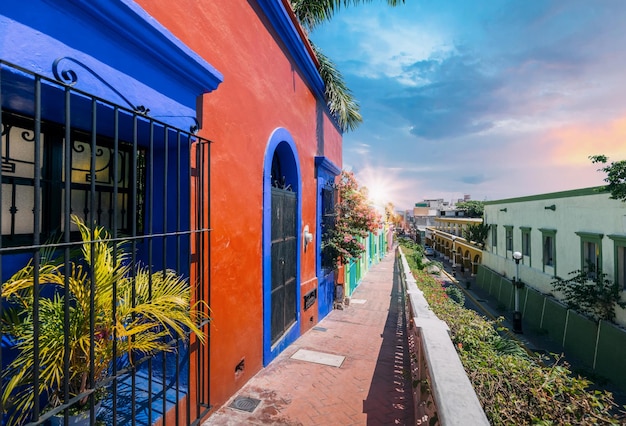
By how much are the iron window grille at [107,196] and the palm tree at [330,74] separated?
21.0 feet

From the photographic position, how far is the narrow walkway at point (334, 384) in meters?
3.93

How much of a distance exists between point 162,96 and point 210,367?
309 centimetres

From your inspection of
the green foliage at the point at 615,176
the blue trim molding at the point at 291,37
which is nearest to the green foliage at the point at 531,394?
the blue trim molding at the point at 291,37

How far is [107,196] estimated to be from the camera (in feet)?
9.87

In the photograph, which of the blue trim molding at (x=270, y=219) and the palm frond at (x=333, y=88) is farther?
the palm frond at (x=333, y=88)

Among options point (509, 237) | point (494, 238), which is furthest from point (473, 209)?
A: point (509, 237)

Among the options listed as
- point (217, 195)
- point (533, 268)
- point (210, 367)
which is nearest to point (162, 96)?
point (217, 195)

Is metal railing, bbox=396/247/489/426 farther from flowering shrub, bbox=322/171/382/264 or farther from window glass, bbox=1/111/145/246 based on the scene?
flowering shrub, bbox=322/171/382/264

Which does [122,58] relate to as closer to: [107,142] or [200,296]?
[107,142]

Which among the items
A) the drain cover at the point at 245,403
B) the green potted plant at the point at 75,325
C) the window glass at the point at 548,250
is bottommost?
the drain cover at the point at 245,403

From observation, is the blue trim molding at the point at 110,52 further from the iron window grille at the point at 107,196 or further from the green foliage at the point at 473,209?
the green foliage at the point at 473,209

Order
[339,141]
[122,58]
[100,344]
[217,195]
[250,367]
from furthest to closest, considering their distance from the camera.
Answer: [339,141] → [250,367] → [217,195] → [122,58] → [100,344]

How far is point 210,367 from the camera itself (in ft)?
12.0

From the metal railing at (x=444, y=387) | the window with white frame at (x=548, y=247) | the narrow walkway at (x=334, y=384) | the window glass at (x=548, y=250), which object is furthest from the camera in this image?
the window glass at (x=548, y=250)
